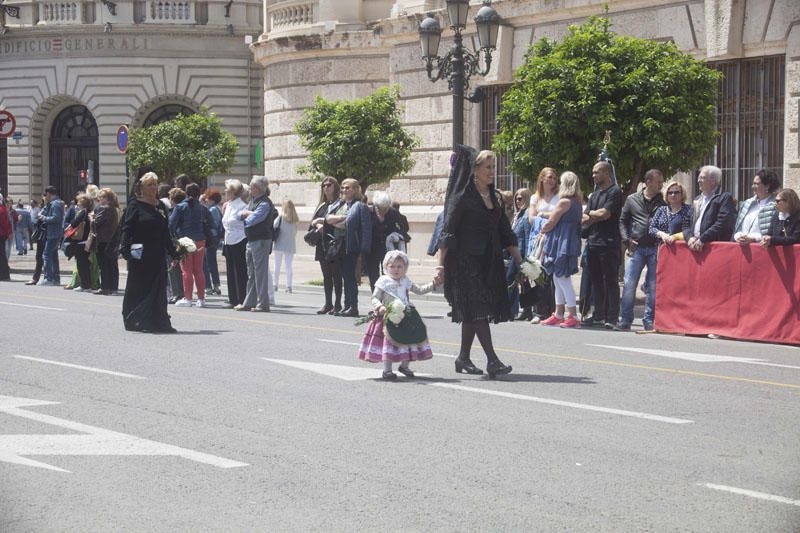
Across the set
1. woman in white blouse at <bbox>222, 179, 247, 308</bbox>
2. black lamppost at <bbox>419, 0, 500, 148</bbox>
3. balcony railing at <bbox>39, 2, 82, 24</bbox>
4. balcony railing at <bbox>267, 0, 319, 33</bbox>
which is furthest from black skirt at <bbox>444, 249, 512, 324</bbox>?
balcony railing at <bbox>39, 2, 82, 24</bbox>

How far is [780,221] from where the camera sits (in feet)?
48.2

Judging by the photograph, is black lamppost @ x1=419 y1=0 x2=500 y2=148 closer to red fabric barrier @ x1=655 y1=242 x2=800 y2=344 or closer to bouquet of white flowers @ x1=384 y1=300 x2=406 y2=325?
red fabric barrier @ x1=655 y1=242 x2=800 y2=344

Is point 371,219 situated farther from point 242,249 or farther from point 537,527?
point 537,527

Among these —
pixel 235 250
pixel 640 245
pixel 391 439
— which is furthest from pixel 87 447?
pixel 235 250

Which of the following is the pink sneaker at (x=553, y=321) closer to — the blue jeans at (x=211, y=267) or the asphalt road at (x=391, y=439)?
the asphalt road at (x=391, y=439)

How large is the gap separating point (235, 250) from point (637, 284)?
597 cm

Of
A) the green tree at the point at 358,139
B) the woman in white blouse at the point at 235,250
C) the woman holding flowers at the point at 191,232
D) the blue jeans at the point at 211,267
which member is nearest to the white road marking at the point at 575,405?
the woman in white blouse at the point at 235,250

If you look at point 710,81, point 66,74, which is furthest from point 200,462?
point 66,74

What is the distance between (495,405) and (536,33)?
19.5 metres

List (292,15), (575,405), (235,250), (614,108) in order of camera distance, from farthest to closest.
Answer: (292,15) < (614,108) < (235,250) < (575,405)

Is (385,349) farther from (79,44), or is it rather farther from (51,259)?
(79,44)

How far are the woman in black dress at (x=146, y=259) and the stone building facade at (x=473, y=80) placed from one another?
11.6 m

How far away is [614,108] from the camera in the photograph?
20.2 meters

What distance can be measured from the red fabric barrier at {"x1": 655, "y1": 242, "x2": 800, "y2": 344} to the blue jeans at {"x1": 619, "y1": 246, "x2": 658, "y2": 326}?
0.40 meters
